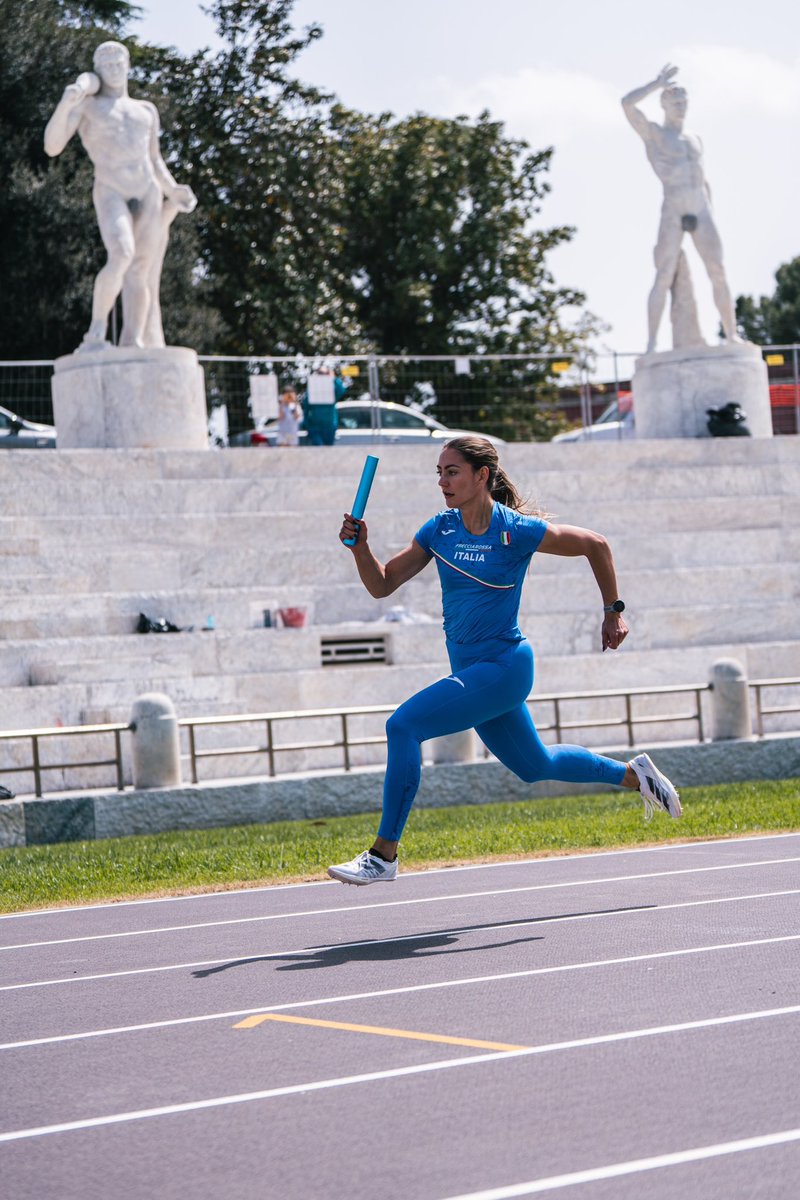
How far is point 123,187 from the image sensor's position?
84.8ft

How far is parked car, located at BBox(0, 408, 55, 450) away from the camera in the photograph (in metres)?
28.4

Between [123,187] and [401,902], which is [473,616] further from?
[123,187]

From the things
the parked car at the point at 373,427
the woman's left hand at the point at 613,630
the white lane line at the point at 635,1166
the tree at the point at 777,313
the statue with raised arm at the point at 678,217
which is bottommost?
the white lane line at the point at 635,1166

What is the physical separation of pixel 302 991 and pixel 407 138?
45.0 metres

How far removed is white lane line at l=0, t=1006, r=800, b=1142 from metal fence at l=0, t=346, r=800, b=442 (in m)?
23.1

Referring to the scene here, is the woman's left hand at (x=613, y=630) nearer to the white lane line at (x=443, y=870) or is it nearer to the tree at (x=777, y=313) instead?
the white lane line at (x=443, y=870)

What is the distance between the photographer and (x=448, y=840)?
43.5ft

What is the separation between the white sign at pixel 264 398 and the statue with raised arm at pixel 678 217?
5778 millimetres

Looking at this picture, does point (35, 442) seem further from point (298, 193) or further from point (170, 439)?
point (298, 193)

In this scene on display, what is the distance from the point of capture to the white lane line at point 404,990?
641cm

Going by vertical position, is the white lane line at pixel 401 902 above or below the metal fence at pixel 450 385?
below

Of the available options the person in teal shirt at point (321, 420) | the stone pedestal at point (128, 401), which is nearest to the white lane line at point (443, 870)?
the stone pedestal at point (128, 401)

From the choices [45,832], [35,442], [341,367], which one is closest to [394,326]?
[341,367]

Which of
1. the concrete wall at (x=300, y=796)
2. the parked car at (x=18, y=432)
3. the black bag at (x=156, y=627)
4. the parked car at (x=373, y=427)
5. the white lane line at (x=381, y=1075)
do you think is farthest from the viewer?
the parked car at (x=373, y=427)
